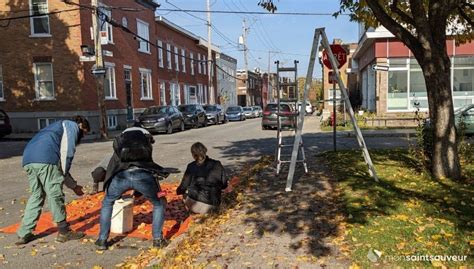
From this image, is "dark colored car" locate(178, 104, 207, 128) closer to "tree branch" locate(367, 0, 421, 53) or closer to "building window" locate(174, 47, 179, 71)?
"building window" locate(174, 47, 179, 71)

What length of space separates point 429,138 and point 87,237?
20.9 feet

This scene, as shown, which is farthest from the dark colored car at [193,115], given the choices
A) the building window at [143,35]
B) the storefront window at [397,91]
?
the storefront window at [397,91]

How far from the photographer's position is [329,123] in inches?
1006

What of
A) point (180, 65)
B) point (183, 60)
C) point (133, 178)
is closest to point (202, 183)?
point (133, 178)

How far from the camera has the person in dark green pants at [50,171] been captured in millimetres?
5695

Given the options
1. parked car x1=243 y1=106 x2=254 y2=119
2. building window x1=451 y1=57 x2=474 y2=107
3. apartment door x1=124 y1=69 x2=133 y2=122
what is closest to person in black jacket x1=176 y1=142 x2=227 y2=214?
building window x1=451 y1=57 x2=474 y2=107

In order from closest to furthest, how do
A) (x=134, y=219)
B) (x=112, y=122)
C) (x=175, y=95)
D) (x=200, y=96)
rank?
1. (x=134, y=219)
2. (x=112, y=122)
3. (x=175, y=95)
4. (x=200, y=96)

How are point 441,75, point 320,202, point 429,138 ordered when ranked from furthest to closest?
1. point 429,138
2. point 441,75
3. point 320,202

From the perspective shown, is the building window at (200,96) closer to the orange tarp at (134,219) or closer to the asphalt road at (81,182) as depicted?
the asphalt road at (81,182)

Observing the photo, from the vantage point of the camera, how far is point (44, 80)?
26062 mm

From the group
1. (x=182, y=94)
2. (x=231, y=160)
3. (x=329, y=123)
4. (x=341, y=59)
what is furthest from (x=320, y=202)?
(x=182, y=94)

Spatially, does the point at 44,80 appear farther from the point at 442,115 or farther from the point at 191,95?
the point at 442,115

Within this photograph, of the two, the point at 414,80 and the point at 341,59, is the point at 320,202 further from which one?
the point at 414,80

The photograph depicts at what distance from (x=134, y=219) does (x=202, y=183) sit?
45.6 inches
